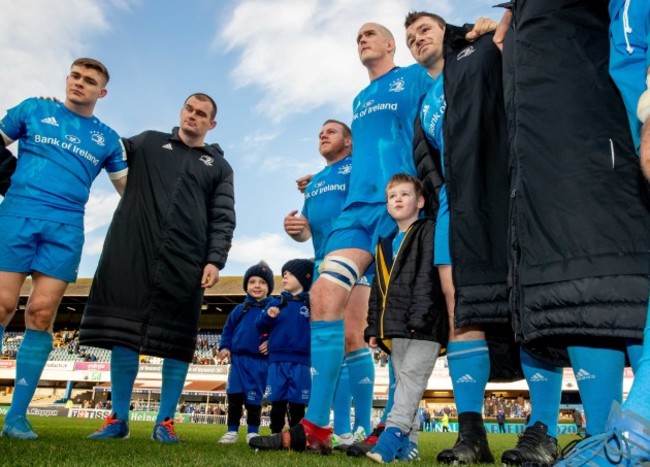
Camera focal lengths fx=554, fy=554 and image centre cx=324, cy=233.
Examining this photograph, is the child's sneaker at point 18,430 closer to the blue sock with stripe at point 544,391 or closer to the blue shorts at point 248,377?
the blue shorts at point 248,377

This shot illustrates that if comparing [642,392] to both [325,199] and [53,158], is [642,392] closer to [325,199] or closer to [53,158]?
[325,199]

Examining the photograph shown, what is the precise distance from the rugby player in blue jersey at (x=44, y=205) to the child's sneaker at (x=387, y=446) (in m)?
2.39

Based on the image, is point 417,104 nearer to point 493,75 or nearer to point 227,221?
point 493,75

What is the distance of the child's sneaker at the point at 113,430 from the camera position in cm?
407

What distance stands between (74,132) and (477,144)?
316 centimetres

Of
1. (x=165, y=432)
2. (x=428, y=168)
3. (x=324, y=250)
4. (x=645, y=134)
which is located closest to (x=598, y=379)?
(x=645, y=134)

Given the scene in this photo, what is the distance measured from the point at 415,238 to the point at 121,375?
2.59 meters

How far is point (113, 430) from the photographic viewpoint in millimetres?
4145

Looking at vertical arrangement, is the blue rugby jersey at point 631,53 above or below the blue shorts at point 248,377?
above

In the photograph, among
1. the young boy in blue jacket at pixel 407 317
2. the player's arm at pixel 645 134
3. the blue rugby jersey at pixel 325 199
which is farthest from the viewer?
the blue rugby jersey at pixel 325 199

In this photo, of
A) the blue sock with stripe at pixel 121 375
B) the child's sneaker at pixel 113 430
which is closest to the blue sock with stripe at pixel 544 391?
the blue sock with stripe at pixel 121 375

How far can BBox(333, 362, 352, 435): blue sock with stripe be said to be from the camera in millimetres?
4203

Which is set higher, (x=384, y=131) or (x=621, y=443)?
(x=384, y=131)

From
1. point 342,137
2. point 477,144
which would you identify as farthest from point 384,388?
point 477,144
